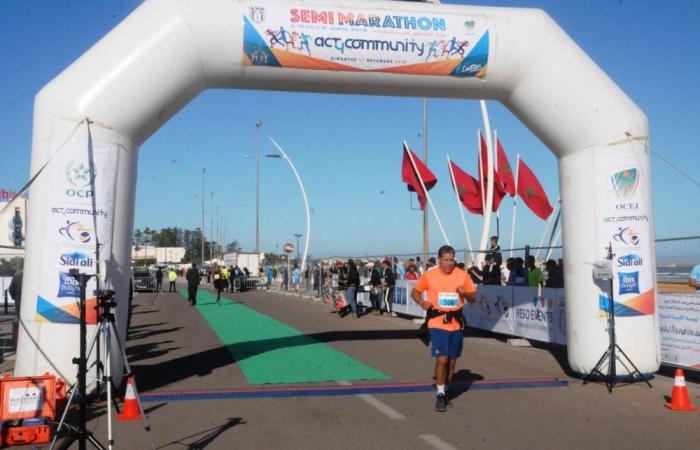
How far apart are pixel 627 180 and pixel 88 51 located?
7.25m

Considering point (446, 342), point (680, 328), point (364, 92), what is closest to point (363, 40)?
point (364, 92)

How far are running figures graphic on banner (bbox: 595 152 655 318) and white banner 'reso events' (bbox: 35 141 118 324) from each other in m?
6.52

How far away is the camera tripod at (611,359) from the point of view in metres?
9.14

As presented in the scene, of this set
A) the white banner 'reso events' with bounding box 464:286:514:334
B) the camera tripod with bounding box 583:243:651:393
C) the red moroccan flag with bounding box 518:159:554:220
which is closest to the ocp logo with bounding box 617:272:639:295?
the camera tripod with bounding box 583:243:651:393

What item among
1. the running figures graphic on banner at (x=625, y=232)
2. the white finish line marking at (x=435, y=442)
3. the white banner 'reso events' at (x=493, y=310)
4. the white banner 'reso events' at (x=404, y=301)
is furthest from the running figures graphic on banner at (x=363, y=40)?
the white banner 'reso events' at (x=404, y=301)

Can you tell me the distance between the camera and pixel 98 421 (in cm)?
725

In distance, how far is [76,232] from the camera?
26.8 ft

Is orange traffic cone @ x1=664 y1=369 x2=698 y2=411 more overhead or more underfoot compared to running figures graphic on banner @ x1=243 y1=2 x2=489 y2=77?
more underfoot

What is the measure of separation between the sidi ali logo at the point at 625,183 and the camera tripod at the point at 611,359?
0.75 metres

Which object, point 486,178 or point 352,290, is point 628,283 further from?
point 486,178

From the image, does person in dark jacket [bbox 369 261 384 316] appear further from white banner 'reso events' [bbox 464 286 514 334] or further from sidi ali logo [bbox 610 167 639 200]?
sidi ali logo [bbox 610 167 639 200]

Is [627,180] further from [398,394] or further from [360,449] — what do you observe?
[360,449]

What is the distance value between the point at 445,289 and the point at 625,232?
3038 mm

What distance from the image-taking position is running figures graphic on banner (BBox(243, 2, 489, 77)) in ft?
30.3
